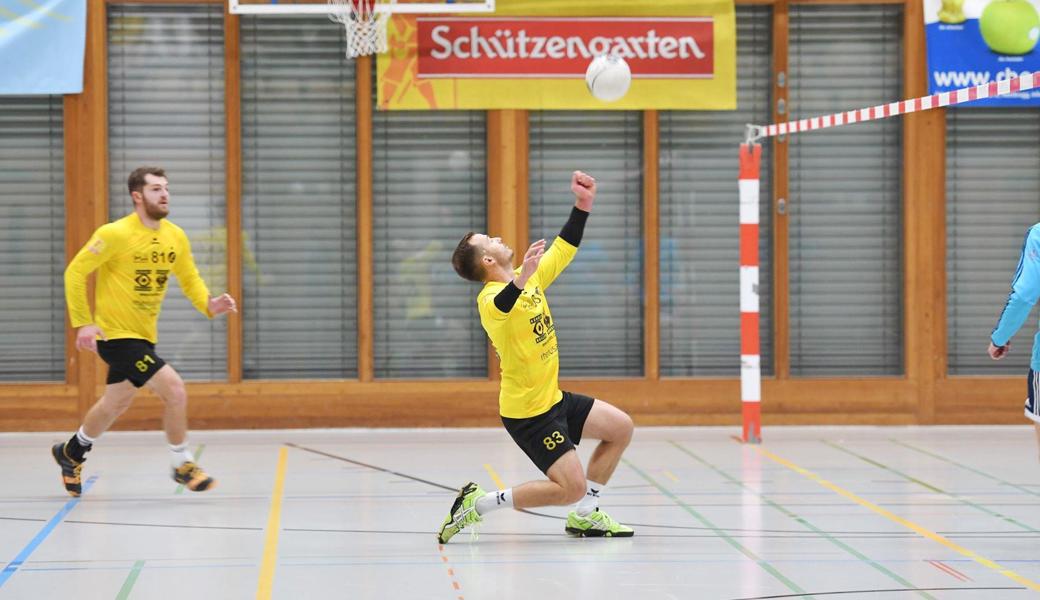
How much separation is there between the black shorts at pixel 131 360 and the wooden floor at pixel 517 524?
864mm

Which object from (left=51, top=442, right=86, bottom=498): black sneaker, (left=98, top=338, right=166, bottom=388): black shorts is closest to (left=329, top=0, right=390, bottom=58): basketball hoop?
(left=98, top=338, right=166, bottom=388): black shorts

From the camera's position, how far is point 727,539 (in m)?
8.55

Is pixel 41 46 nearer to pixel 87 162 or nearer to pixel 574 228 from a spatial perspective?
pixel 87 162

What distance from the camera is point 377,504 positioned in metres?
10.0

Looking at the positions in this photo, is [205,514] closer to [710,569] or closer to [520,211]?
[710,569]

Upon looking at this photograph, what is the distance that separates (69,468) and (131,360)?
3.05 feet

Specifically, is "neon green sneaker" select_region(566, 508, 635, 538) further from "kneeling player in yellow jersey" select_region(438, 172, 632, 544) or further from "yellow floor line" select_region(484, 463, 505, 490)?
"yellow floor line" select_region(484, 463, 505, 490)

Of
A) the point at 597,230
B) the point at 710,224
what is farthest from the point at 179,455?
the point at 710,224

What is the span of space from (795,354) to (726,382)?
83cm

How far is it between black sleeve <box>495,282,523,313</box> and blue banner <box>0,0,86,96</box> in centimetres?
770

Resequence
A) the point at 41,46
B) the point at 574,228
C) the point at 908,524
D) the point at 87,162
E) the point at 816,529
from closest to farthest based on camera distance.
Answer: the point at 574,228, the point at 816,529, the point at 908,524, the point at 41,46, the point at 87,162

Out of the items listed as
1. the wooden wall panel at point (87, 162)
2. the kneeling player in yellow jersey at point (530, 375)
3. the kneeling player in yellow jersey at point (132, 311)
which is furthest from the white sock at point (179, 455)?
the wooden wall panel at point (87, 162)

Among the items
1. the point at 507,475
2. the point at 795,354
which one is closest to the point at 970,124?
the point at 795,354

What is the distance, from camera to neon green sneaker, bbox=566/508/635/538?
8641 mm
